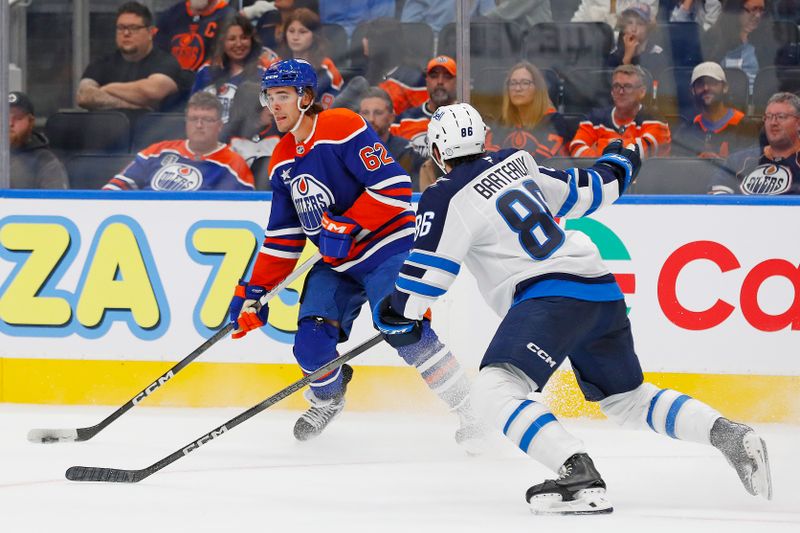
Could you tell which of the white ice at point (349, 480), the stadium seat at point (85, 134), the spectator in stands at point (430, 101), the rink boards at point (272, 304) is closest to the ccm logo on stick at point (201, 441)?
the white ice at point (349, 480)

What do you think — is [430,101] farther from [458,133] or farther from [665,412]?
[665,412]

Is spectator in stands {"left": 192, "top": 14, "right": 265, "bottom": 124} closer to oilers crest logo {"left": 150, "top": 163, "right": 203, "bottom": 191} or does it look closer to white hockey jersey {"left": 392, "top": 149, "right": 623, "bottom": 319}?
oilers crest logo {"left": 150, "top": 163, "right": 203, "bottom": 191}

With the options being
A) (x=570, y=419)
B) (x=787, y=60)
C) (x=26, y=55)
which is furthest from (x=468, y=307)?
(x=26, y=55)

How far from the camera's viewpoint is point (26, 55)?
4871 mm

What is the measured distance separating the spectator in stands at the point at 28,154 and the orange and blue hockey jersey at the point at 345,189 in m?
1.29

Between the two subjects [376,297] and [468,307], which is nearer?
[376,297]

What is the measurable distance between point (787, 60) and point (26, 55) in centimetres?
291

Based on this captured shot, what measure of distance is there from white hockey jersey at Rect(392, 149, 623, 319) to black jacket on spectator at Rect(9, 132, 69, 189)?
220cm

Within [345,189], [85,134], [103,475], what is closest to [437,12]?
[345,189]

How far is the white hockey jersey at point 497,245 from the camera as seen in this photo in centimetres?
308

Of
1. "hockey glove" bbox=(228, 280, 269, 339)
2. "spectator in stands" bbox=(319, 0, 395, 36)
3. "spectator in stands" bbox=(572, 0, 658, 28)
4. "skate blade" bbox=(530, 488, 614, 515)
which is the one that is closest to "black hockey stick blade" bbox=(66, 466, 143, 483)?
"hockey glove" bbox=(228, 280, 269, 339)

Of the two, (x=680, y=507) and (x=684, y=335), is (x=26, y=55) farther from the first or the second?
(x=680, y=507)

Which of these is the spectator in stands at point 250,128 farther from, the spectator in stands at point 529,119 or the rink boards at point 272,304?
the spectator in stands at point 529,119

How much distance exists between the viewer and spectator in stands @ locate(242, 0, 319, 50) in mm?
4754
